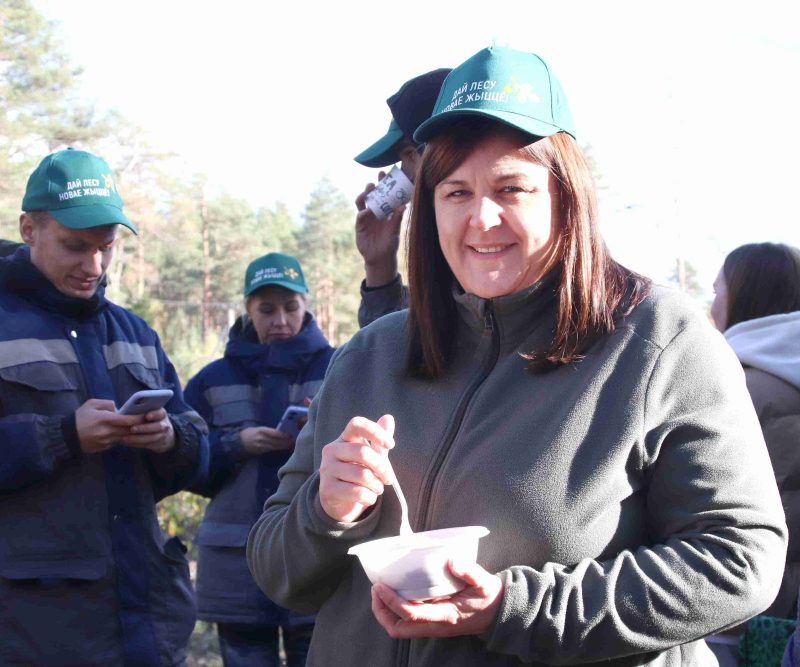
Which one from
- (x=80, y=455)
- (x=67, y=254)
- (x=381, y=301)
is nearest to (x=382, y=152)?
(x=381, y=301)

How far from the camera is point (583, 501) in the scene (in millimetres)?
1658

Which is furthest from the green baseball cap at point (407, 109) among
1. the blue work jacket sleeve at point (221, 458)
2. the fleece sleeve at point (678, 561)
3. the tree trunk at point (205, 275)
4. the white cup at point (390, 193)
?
the tree trunk at point (205, 275)

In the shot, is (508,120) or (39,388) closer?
(508,120)

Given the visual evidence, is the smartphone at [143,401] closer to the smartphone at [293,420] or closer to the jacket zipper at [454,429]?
the smartphone at [293,420]

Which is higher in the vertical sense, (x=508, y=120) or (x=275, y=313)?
(x=508, y=120)

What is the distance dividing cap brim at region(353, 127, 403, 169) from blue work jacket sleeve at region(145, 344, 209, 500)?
122 cm

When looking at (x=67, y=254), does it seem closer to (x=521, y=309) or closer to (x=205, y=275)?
(x=521, y=309)

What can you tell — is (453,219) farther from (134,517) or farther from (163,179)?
(163,179)

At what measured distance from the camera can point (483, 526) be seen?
1.71 metres

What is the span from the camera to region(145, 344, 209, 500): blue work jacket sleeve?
3.55 metres

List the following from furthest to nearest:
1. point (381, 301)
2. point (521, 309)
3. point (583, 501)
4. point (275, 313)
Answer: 1. point (275, 313)
2. point (381, 301)
3. point (521, 309)
4. point (583, 501)

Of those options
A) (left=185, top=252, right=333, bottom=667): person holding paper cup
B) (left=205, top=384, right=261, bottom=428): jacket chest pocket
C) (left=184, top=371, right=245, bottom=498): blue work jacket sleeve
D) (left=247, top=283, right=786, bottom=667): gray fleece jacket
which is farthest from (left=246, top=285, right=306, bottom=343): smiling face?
(left=247, top=283, right=786, bottom=667): gray fleece jacket

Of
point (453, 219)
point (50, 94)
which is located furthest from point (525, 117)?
point (50, 94)

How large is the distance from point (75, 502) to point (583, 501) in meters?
2.15
